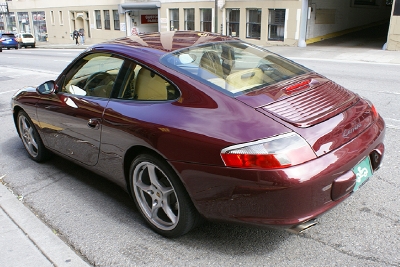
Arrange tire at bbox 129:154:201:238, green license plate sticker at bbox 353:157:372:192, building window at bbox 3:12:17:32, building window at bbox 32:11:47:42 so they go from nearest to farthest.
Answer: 1. green license plate sticker at bbox 353:157:372:192
2. tire at bbox 129:154:201:238
3. building window at bbox 32:11:47:42
4. building window at bbox 3:12:17:32

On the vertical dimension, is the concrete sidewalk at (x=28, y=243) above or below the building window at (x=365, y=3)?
below

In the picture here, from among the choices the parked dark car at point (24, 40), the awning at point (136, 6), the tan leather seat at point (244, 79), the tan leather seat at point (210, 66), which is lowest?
the parked dark car at point (24, 40)

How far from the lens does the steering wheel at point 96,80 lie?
372 centimetres

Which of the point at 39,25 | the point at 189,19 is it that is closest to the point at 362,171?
the point at 189,19

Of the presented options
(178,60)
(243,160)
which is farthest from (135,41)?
(243,160)

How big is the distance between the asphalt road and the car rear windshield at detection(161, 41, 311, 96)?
3.80 ft

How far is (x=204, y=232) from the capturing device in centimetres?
322

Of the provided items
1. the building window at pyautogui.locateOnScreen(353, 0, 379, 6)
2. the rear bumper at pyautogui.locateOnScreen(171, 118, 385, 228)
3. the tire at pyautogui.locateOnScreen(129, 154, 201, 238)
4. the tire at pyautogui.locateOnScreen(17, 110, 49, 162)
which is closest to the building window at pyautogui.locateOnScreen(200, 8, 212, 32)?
the building window at pyautogui.locateOnScreen(353, 0, 379, 6)

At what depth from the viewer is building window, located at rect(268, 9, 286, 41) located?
23141mm

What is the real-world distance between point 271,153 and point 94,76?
7.32 ft

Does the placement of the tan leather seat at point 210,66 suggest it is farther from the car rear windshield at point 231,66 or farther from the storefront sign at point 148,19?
the storefront sign at point 148,19

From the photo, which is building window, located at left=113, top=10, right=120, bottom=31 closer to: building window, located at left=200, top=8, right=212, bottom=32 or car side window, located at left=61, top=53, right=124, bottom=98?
building window, located at left=200, top=8, right=212, bottom=32

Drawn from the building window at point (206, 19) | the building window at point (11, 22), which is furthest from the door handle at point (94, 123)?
the building window at point (11, 22)

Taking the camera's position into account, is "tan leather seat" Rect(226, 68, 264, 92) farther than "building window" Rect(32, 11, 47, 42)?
No
